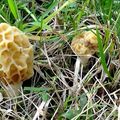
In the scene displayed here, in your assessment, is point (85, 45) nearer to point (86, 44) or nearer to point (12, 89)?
point (86, 44)

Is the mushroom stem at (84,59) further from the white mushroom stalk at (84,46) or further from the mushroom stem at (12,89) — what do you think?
the mushroom stem at (12,89)

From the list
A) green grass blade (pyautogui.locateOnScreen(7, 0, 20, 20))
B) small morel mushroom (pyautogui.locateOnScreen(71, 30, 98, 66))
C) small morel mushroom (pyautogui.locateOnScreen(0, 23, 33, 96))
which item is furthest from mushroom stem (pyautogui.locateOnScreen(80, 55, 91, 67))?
green grass blade (pyautogui.locateOnScreen(7, 0, 20, 20))

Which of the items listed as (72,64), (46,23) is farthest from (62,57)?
(46,23)

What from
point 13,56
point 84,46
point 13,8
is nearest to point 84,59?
point 84,46

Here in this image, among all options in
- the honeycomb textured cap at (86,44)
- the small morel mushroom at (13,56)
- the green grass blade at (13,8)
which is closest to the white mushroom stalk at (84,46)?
the honeycomb textured cap at (86,44)

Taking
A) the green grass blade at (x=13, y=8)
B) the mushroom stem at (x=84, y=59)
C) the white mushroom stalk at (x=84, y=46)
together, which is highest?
the green grass blade at (x=13, y=8)

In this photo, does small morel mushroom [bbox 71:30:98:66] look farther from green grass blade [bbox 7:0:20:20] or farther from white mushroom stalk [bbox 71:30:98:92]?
green grass blade [bbox 7:0:20:20]
